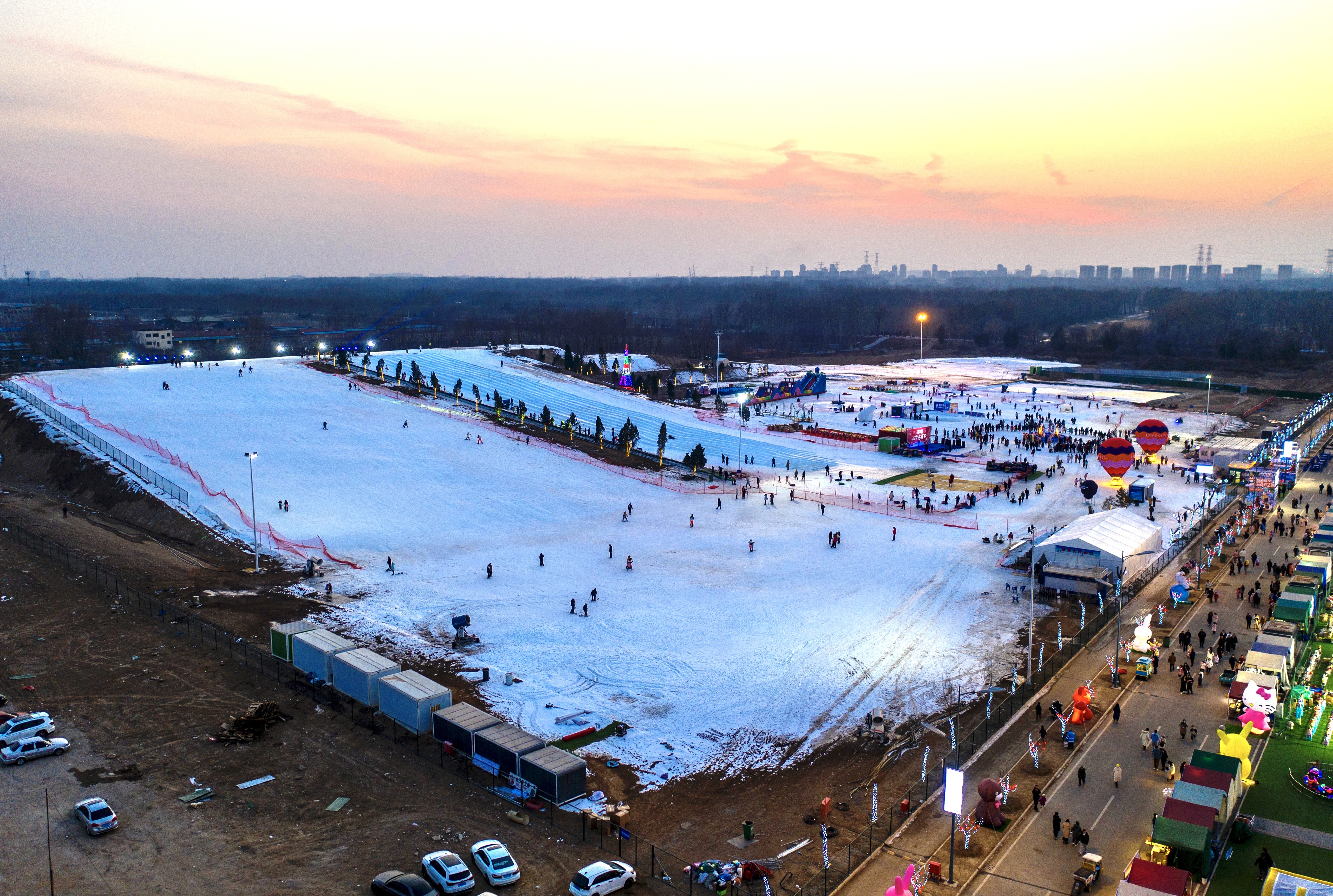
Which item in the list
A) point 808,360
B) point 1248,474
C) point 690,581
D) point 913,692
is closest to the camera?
point 913,692

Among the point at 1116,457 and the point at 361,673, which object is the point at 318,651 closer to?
the point at 361,673

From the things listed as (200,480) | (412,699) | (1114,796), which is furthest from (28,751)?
(200,480)

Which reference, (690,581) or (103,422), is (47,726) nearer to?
(690,581)

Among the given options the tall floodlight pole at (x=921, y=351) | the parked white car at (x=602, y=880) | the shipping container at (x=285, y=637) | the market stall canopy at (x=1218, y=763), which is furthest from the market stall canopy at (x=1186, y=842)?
the tall floodlight pole at (x=921, y=351)

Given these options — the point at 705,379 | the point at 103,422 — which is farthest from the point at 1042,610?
the point at 705,379

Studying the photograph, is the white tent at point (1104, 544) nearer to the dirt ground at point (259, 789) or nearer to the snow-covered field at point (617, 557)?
the snow-covered field at point (617, 557)

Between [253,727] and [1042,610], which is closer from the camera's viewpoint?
[253,727]

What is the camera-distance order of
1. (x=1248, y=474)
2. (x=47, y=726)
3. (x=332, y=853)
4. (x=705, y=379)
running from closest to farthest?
1. (x=332, y=853)
2. (x=47, y=726)
3. (x=1248, y=474)
4. (x=705, y=379)

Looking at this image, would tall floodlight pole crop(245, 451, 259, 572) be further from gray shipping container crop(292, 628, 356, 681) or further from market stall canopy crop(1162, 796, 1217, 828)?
market stall canopy crop(1162, 796, 1217, 828)
